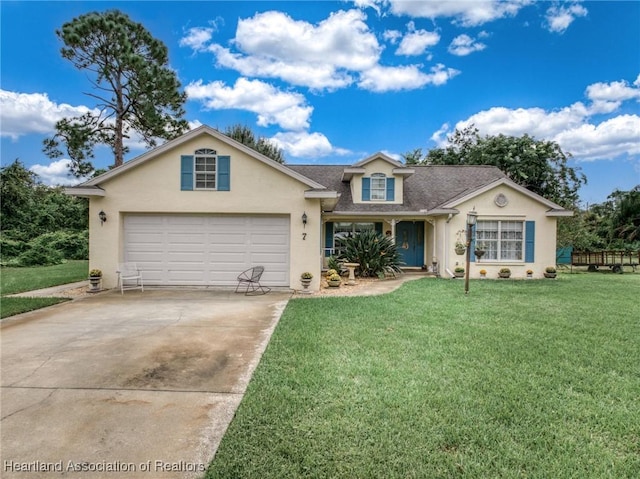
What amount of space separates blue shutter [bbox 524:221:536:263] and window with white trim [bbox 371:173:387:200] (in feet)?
20.4

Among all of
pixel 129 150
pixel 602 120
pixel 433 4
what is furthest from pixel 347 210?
pixel 602 120

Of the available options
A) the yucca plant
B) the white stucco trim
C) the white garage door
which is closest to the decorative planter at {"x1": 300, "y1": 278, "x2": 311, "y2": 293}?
the white garage door

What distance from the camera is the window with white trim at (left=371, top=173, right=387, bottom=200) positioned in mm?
17344

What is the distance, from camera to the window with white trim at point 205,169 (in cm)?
1146

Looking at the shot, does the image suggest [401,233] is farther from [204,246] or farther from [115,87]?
[115,87]

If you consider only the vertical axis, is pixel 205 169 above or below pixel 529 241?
above

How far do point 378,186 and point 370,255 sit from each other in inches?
175

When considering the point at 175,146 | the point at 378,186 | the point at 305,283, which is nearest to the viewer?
the point at 305,283

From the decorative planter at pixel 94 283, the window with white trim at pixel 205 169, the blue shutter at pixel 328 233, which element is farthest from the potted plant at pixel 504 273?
the decorative planter at pixel 94 283

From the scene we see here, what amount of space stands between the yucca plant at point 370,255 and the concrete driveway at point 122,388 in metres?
7.27

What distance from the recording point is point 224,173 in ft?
37.5

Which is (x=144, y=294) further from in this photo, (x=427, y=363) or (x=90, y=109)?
(x=90, y=109)

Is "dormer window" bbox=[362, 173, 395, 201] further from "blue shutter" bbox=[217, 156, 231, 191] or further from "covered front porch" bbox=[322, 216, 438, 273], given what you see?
"blue shutter" bbox=[217, 156, 231, 191]

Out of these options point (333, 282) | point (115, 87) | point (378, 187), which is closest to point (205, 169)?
point (333, 282)
